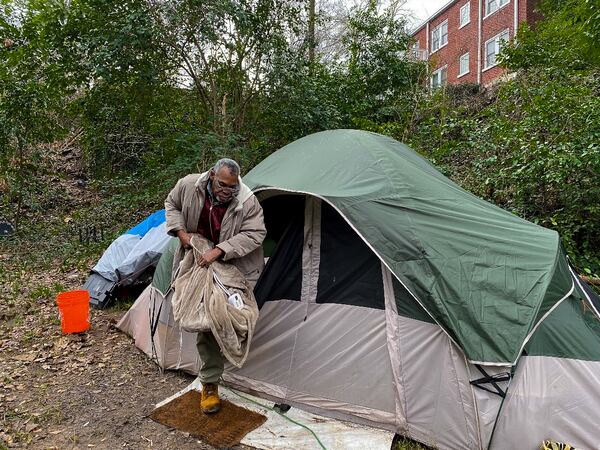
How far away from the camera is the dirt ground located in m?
2.77

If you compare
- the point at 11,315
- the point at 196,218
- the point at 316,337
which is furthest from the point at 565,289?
the point at 11,315

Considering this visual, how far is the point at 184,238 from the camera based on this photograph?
2975 millimetres

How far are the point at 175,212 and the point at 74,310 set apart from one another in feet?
6.33

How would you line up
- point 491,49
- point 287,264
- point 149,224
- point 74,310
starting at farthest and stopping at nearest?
point 491,49 → point 149,224 → point 74,310 → point 287,264

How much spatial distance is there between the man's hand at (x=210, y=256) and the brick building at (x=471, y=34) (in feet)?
42.6

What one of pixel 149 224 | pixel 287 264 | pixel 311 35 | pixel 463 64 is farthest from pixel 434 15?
pixel 287 264

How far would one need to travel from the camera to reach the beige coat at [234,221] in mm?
2893

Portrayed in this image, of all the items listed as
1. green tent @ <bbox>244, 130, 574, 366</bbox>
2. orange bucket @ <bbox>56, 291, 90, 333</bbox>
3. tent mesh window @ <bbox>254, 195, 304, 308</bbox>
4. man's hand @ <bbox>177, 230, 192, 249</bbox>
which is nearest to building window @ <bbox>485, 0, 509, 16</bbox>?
green tent @ <bbox>244, 130, 574, 366</bbox>

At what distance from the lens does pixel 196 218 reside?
3.01 m

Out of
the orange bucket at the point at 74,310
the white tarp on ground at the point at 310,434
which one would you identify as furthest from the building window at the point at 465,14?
the white tarp on ground at the point at 310,434

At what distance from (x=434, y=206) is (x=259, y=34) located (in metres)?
5.13

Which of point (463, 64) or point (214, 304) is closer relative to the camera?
point (214, 304)

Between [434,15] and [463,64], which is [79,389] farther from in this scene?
[434,15]

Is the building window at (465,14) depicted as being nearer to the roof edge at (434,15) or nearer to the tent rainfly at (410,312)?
the roof edge at (434,15)
